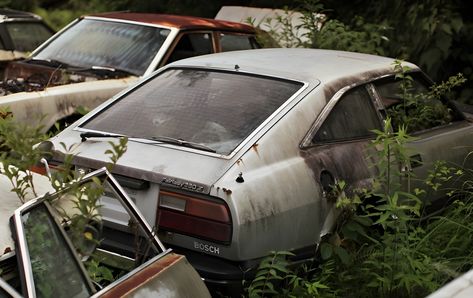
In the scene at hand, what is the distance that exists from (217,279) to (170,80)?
164 cm

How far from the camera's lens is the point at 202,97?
4684 millimetres


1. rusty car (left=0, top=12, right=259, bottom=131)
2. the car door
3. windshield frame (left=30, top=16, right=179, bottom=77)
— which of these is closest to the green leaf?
the car door

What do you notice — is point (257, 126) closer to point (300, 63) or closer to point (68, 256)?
point (300, 63)

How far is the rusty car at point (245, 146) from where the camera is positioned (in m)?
3.92

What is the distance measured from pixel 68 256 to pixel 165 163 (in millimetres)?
1272

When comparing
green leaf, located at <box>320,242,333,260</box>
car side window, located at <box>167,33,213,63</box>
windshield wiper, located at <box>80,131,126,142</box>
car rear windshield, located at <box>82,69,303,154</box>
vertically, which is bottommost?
green leaf, located at <box>320,242,333,260</box>

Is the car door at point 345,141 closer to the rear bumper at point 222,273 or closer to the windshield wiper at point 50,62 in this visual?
the rear bumper at point 222,273

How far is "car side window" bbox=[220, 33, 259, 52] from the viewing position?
25.5ft

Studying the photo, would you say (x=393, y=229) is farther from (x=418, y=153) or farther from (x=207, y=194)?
(x=207, y=194)

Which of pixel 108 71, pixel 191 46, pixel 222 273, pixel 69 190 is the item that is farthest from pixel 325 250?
pixel 191 46

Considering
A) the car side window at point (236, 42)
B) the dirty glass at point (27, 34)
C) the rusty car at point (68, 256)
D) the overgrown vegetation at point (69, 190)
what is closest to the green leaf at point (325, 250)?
the rusty car at point (68, 256)

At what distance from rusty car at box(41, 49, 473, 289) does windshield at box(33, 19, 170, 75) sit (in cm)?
192

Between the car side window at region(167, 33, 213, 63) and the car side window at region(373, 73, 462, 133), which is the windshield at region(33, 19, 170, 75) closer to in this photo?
the car side window at region(167, 33, 213, 63)

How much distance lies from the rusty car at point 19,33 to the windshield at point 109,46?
1007mm
